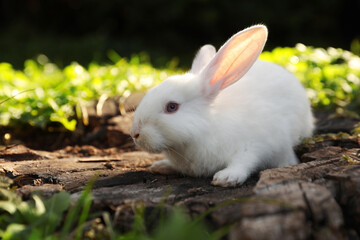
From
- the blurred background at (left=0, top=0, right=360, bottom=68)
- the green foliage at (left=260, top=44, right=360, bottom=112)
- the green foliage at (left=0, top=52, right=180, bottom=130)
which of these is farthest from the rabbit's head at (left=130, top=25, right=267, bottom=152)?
the blurred background at (left=0, top=0, right=360, bottom=68)

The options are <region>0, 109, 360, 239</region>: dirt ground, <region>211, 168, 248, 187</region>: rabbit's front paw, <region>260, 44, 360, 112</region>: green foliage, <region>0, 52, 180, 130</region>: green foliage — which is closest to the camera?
<region>0, 109, 360, 239</region>: dirt ground

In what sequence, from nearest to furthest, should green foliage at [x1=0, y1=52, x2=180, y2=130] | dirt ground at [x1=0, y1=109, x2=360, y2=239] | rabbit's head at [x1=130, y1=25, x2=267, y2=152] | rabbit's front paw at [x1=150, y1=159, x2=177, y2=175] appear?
dirt ground at [x1=0, y1=109, x2=360, y2=239], rabbit's head at [x1=130, y1=25, x2=267, y2=152], rabbit's front paw at [x1=150, y1=159, x2=177, y2=175], green foliage at [x1=0, y1=52, x2=180, y2=130]

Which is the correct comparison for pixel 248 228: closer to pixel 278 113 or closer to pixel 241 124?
pixel 241 124

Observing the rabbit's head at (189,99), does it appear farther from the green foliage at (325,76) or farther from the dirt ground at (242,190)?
the green foliage at (325,76)

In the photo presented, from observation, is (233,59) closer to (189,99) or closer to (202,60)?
(189,99)

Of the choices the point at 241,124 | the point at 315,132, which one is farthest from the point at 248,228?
the point at 315,132

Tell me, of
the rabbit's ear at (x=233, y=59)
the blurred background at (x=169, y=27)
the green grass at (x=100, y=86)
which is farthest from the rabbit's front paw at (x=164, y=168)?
the blurred background at (x=169, y=27)

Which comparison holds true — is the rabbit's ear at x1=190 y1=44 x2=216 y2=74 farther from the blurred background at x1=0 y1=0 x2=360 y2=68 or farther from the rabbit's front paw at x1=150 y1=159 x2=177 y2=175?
the blurred background at x1=0 y1=0 x2=360 y2=68

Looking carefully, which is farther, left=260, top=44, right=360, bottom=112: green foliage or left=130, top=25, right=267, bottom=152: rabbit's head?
left=260, top=44, right=360, bottom=112: green foliage
